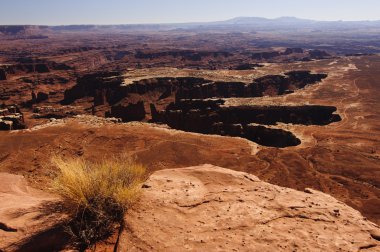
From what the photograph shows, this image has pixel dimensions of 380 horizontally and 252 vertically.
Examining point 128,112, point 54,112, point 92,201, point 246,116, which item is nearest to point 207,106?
point 246,116

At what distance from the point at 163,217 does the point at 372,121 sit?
3122cm

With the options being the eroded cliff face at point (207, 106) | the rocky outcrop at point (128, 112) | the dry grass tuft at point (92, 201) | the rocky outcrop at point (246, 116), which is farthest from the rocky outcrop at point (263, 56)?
the dry grass tuft at point (92, 201)

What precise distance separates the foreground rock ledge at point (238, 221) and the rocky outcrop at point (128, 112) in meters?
39.3

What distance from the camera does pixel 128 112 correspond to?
47250 millimetres

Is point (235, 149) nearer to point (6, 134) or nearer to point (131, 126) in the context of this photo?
point (131, 126)

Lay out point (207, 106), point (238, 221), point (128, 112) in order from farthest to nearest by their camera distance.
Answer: point (128, 112), point (207, 106), point (238, 221)

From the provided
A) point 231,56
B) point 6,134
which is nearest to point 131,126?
point 6,134

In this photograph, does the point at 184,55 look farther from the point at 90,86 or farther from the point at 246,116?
the point at 246,116

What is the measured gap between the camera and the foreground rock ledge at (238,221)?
6.03 metres

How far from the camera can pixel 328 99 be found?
43688 millimetres

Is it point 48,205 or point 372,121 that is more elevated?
point 48,205

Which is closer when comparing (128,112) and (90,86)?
(128,112)

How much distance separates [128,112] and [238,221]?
41.7 meters

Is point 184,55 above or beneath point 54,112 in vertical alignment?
above
